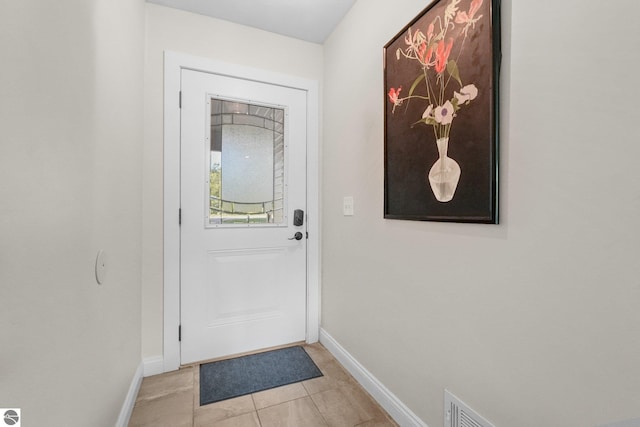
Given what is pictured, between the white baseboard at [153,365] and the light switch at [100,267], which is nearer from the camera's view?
the light switch at [100,267]

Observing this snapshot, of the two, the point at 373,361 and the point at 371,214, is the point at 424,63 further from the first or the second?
the point at 373,361

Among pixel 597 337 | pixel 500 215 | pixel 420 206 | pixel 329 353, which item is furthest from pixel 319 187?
pixel 597 337

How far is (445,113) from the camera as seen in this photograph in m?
1.17

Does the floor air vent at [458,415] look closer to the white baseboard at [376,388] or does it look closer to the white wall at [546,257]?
the white wall at [546,257]

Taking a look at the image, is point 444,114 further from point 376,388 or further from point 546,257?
point 376,388

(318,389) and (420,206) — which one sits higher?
(420,206)

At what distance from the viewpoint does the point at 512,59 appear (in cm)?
94

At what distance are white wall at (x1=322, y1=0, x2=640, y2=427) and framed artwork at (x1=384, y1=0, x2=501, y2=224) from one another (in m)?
0.06

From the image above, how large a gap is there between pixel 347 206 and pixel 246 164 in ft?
2.78

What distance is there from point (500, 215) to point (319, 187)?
4.99 ft

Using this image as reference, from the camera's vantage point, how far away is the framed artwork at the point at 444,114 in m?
0.99

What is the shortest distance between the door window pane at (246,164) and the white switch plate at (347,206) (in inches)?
21.2

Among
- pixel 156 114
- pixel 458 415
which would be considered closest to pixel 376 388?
pixel 458 415

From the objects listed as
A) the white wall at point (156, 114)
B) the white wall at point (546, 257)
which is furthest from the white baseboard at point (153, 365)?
the white wall at point (546, 257)
